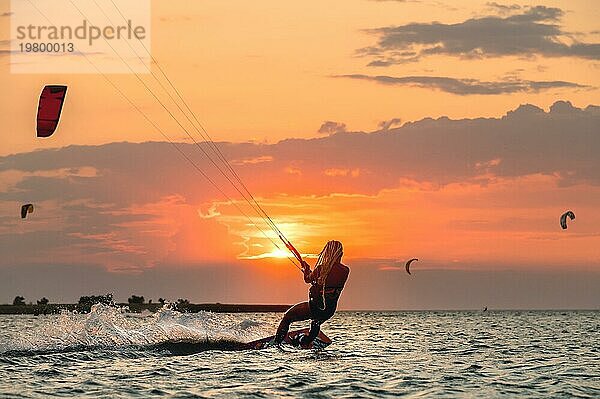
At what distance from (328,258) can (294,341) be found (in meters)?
4.75

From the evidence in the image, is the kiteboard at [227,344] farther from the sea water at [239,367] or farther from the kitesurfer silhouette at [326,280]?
the kitesurfer silhouette at [326,280]

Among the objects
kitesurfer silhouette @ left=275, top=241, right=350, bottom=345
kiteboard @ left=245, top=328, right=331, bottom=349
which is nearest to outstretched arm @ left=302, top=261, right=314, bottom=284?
kitesurfer silhouette @ left=275, top=241, right=350, bottom=345

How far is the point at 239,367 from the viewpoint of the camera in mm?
28312

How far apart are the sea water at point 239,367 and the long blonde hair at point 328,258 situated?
8.92 feet

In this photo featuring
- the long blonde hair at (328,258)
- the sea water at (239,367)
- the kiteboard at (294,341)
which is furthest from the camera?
the kiteboard at (294,341)

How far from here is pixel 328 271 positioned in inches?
1189

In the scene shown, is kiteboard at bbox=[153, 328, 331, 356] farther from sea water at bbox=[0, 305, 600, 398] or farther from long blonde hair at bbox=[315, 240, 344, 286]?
long blonde hair at bbox=[315, 240, 344, 286]

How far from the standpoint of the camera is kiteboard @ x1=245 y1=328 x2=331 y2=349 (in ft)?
111

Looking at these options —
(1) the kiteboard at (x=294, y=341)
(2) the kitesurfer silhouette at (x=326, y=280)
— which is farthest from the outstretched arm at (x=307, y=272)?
(1) the kiteboard at (x=294, y=341)

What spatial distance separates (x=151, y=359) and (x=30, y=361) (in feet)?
12.1

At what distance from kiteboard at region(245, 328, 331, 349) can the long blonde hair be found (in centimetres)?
392

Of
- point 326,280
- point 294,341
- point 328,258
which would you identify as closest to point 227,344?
point 294,341

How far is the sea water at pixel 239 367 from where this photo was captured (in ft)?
77.6

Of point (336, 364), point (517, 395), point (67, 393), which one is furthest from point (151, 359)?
point (517, 395)
